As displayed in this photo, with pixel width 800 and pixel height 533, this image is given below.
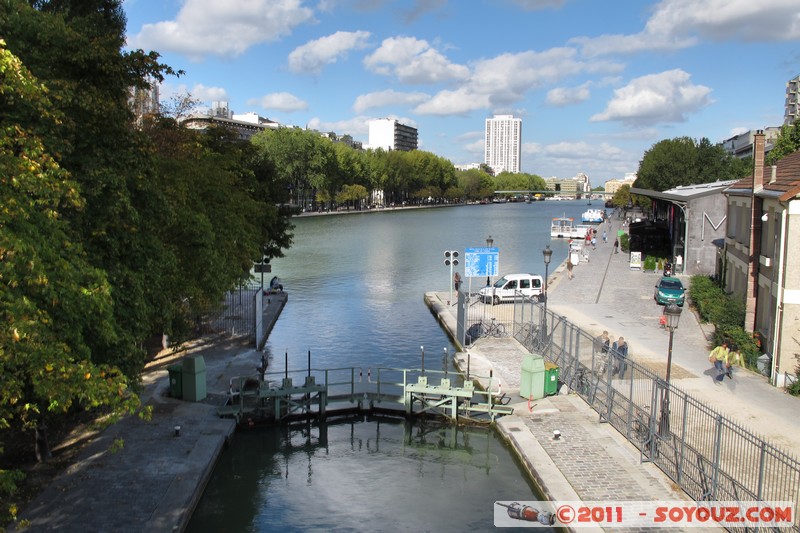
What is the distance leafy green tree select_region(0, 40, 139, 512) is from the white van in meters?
26.0

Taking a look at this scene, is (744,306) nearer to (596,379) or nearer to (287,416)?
(596,379)

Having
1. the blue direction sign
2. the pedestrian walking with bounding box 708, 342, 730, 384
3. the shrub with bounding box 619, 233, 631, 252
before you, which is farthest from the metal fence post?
the shrub with bounding box 619, 233, 631, 252

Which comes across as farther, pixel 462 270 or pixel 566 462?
pixel 462 270

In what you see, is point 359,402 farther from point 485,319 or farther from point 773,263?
point 773,263

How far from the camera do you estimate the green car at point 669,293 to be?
112 feet

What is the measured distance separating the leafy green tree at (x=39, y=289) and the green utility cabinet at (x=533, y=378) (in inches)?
492

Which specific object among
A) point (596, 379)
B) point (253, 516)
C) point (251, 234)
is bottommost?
point (253, 516)

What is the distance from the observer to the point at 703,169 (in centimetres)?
8606

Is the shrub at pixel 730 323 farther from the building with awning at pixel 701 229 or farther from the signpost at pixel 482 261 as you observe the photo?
the building with awning at pixel 701 229

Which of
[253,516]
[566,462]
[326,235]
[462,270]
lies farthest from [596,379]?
[326,235]

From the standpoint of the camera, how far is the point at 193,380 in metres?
19.5

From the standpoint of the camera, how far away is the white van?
115 feet

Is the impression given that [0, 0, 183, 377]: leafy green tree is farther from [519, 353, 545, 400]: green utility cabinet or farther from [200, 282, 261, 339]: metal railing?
[200, 282, 261, 339]: metal railing

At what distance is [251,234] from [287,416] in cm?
1076
